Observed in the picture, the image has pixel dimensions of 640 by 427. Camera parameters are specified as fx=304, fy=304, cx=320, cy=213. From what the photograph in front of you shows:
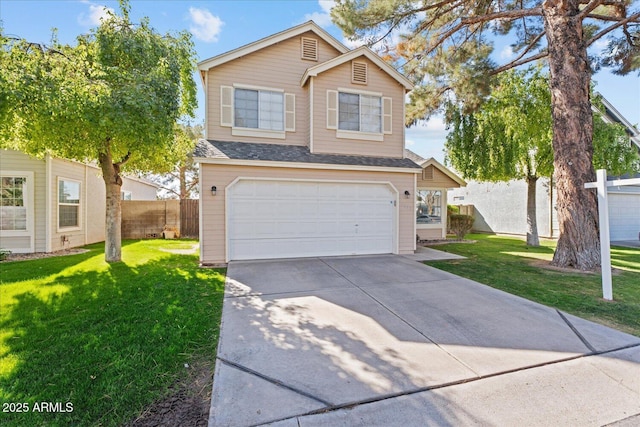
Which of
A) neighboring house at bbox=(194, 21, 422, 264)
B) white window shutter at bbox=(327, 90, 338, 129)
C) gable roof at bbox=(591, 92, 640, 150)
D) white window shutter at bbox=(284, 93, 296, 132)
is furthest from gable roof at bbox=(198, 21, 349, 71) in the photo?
gable roof at bbox=(591, 92, 640, 150)

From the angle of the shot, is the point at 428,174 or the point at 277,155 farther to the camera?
the point at 428,174

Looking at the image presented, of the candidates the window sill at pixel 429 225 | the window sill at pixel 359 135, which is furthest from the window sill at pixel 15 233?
the window sill at pixel 429 225

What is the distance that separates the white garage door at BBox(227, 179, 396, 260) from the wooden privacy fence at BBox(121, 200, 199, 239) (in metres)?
7.30

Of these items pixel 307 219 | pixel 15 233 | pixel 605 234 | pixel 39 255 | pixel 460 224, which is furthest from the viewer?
pixel 460 224

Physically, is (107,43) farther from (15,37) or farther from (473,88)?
(473,88)

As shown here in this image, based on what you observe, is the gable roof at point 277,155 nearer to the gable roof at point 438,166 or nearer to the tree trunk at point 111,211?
the tree trunk at point 111,211

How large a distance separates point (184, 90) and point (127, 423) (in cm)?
1104

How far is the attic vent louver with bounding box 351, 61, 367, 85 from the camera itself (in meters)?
10.2

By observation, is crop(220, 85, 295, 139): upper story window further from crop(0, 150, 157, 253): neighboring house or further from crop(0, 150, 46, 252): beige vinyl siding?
crop(0, 150, 46, 252): beige vinyl siding

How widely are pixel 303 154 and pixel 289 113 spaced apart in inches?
67.8

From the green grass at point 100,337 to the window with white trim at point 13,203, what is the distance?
11.7 ft

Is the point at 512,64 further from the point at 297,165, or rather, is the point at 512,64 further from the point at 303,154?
the point at 297,165

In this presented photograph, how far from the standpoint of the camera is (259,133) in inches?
388

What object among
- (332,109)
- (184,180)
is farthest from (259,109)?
(184,180)
